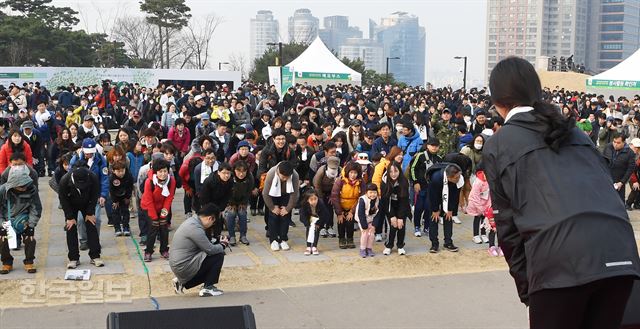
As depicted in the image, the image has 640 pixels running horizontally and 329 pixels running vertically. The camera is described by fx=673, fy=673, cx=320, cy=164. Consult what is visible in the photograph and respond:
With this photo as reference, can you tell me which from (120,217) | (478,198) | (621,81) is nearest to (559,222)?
(478,198)

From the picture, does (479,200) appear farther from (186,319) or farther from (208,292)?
(186,319)

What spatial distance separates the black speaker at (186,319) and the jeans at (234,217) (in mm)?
→ 5403

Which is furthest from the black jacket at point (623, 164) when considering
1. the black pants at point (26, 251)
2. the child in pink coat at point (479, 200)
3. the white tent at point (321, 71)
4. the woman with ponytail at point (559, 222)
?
the white tent at point (321, 71)

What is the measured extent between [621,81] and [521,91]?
94.8ft

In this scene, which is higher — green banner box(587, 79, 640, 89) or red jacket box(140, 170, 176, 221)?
green banner box(587, 79, 640, 89)

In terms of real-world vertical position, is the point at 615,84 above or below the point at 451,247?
above

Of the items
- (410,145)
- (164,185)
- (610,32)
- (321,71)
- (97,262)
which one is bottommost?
(97,262)

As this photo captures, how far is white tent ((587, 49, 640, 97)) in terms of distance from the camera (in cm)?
2803

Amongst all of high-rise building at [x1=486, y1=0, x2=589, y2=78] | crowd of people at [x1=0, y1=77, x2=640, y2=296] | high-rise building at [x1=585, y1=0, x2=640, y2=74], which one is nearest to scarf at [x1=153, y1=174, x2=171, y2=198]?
crowd of people at [x1=0, y1=77, x2=640, y2=296]

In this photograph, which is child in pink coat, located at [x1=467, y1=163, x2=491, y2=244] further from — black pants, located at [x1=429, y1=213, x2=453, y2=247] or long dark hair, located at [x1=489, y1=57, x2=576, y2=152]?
long dark hair, located at [x1=489, y1=57, x2=576, y2=152]

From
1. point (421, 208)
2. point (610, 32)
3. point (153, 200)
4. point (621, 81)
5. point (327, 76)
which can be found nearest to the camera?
point (153, 200)

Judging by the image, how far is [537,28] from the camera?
135625 millimetres

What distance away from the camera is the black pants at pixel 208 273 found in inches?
272

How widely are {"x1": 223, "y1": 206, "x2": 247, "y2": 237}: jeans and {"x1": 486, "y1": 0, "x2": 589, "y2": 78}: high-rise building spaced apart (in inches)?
4654
